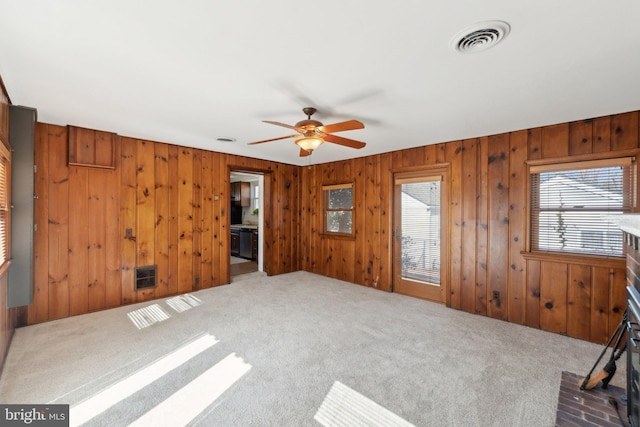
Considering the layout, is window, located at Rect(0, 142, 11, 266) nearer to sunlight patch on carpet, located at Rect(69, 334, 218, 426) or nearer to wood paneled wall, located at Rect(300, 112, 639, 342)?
sunlight patch on carpet, located at Rect(69, 334, 218, 426)

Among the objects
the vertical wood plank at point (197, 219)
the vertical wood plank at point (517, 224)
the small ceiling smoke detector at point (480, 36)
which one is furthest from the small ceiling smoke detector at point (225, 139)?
the vertical wood plank at point (517, 224)

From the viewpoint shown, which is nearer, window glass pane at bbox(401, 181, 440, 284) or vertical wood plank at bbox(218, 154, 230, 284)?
window glass pane at bbox(401, 181, 440, 284)

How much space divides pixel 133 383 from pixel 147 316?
5.01ft

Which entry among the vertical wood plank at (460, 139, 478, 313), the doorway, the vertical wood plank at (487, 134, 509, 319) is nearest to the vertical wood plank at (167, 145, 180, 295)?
the doorway

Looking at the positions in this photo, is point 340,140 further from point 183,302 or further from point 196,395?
point 183,302

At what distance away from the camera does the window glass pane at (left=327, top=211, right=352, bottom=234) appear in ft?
17.3

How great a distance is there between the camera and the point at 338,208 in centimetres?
542

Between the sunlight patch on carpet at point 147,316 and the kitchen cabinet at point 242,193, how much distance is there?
459 centimetres

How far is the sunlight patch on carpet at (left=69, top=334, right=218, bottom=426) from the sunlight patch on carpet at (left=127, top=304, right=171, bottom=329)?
0.87 meters

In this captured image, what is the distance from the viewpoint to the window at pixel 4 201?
235 cm

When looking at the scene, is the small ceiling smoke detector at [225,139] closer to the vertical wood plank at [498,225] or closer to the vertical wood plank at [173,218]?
the vertical wood plank at [173,218]

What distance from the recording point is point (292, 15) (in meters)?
1.42

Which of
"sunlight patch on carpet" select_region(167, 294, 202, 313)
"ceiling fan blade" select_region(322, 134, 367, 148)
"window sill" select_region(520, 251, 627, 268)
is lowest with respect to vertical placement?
"sunlight patch on carpet" select_region(167, 294, 202, 313)

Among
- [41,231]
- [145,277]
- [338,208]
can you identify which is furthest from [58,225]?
[338,208]
